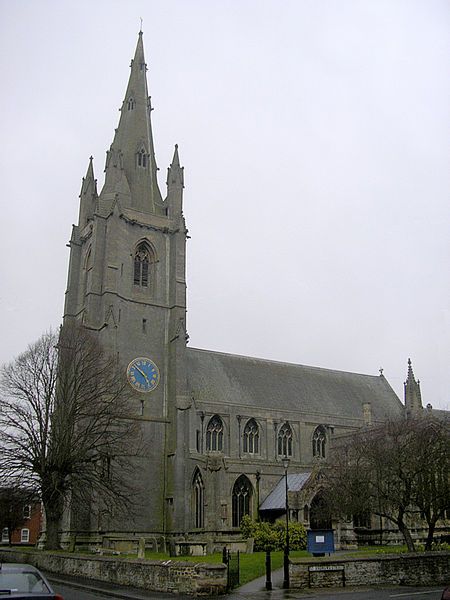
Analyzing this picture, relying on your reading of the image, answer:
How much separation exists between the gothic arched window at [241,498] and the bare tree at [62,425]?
10.4 metres

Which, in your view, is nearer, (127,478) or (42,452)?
(42,452)

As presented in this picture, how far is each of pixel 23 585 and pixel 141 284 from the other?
42.8 meters

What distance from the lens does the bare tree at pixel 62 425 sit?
3612 cm

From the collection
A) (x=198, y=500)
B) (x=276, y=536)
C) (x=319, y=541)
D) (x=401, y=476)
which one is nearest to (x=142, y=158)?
(x=198, y=500)

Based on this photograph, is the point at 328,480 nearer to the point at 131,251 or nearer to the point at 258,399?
the point at 258,399

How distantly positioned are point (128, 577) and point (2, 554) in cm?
1661

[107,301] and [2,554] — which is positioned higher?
[107,301]

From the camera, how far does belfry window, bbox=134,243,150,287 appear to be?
52.8 meters

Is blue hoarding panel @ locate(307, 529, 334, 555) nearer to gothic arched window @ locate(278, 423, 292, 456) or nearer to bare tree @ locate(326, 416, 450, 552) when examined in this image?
bare tree @ locate(326, 416, 450, 552)

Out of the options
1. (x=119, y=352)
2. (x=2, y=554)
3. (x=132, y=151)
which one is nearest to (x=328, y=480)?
(x=119, y=352)

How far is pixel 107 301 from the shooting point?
1937 inches

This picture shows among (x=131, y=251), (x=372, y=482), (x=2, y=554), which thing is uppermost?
(x=131, y=251)

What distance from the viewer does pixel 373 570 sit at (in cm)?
2300

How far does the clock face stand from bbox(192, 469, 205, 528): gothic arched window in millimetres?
7210
